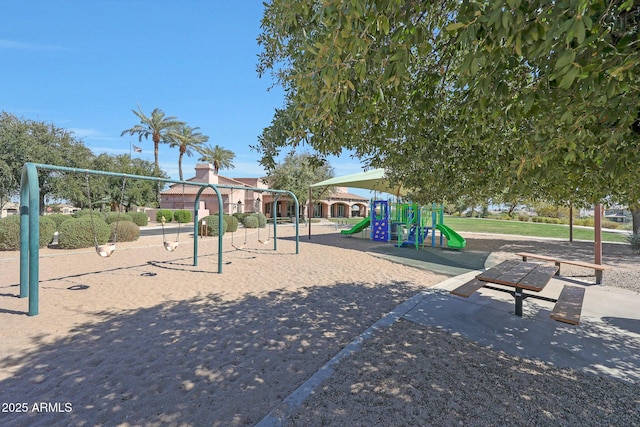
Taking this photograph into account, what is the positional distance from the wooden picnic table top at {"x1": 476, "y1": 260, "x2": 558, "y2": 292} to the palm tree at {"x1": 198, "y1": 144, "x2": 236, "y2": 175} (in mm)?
38658

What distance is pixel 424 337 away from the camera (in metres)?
3.87

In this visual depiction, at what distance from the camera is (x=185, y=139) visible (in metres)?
34.7

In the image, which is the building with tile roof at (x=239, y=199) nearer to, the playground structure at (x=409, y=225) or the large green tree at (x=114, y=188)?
the large green tree at (x=114, y=188)

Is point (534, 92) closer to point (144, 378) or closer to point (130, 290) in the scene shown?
point (144, 378)

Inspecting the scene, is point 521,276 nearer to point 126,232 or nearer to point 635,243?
point 635,243

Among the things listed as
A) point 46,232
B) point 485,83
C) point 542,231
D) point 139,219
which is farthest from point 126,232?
point 542,231

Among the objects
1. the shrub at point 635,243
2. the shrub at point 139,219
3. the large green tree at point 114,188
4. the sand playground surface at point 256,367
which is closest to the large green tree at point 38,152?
the large green tree at point 114,188

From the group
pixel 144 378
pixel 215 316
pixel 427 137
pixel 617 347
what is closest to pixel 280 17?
pixel 427 137

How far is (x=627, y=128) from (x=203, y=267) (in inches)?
342

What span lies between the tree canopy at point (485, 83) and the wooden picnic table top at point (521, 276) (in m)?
1.44

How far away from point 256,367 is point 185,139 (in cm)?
3607

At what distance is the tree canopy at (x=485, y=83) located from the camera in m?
1.53

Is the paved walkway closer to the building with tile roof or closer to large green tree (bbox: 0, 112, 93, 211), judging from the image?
the building with tile roof

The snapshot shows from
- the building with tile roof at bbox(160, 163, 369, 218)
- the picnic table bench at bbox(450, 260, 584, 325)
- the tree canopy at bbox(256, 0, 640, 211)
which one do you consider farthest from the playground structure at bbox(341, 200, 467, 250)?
the building with tile roof at bbox(160, 163, 369, 218)
